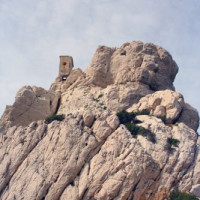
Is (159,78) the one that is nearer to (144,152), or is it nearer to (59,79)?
(59,79)

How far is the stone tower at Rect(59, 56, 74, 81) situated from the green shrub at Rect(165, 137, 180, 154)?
25232mm

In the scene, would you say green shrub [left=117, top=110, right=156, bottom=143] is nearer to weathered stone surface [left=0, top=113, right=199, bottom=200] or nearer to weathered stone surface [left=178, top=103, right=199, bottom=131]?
weathered stone surface [left=0, top=113, right=199, bottom=200]

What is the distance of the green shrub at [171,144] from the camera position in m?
71.3

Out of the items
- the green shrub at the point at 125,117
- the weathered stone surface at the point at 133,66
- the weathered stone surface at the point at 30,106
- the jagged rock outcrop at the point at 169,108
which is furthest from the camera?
the weathered stone surface at the point at 133,66

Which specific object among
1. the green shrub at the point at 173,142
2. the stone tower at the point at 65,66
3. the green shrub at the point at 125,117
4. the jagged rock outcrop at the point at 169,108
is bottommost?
the green shrub at the point at 173,142

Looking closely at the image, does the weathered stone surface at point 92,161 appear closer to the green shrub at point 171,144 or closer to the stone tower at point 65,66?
the green shrub at point 171,144

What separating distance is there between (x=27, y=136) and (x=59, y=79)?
764 inches

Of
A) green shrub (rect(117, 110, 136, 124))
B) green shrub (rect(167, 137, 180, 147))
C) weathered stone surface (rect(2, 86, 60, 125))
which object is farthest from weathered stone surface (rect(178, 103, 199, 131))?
weathered stone surface (rect(2, 86, 60, 125))

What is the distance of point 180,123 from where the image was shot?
76.6 m

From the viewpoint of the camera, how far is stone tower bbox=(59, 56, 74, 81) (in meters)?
94.1

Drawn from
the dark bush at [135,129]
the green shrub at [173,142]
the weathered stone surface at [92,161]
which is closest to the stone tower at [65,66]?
the weathered stone surface at [92,161]

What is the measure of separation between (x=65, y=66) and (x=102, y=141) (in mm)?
25075

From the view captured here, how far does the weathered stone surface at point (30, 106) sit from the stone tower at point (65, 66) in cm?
792

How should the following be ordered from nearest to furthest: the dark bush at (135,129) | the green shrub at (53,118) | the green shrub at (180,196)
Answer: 1. the green shrub at (180,196)
2. the dark bush at (135,129)
3. the green shrub at (53,118)
